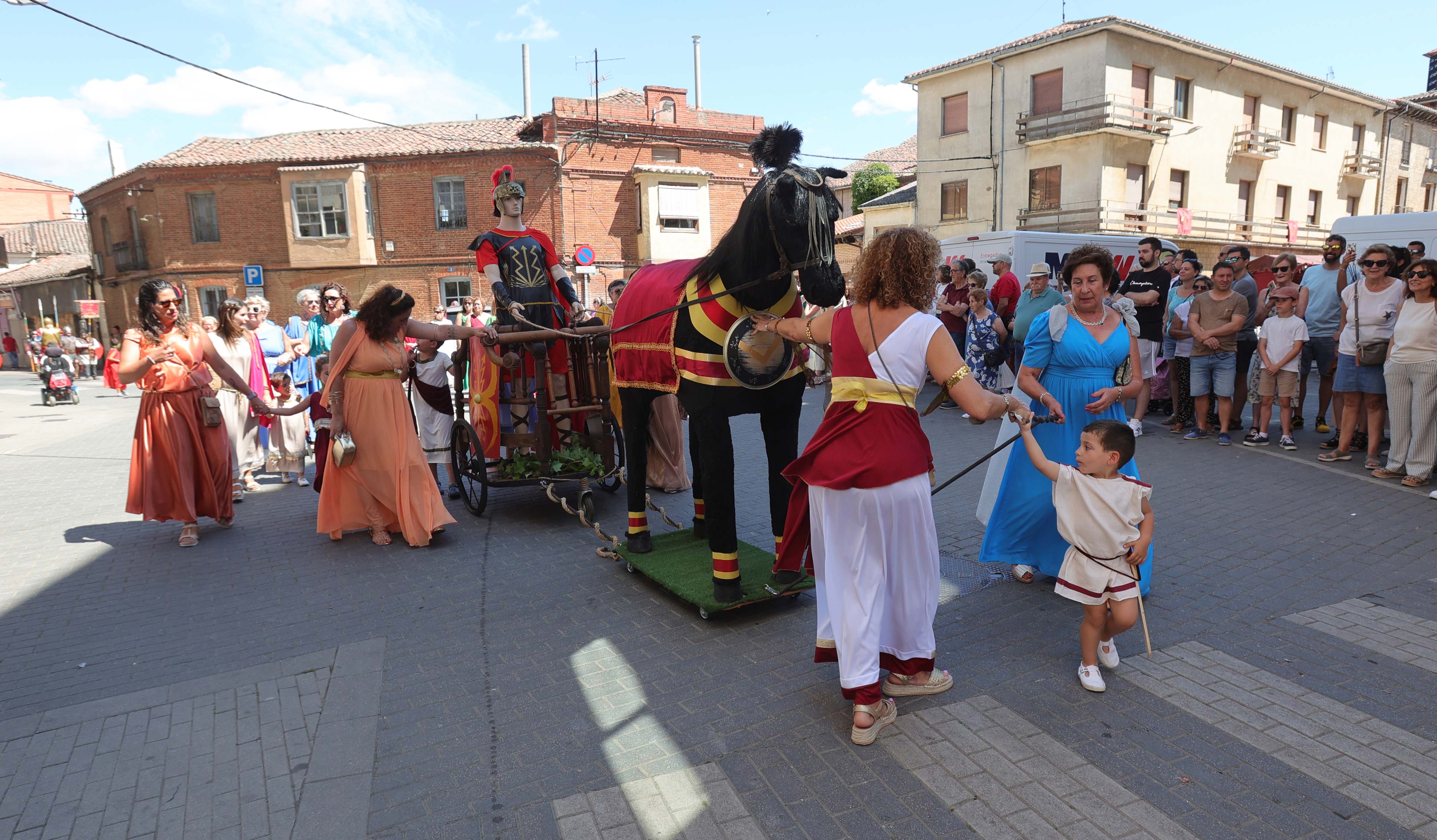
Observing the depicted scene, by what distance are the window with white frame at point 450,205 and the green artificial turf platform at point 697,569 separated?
2506cm

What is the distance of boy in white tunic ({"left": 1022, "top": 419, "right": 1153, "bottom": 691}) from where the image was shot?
3322 millimetres

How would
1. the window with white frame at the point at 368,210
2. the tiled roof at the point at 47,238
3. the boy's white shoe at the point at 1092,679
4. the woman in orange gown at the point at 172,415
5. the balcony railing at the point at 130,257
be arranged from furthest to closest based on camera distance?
the tiled roof at the point at 47,238 < the balcony railing at the point at 130,257 < the window with white frame at the point at 368,210 < the woman in orange gown at the point at 172,415 < the boy's white shoe at the point at 1092,679

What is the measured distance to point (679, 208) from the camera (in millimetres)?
29062

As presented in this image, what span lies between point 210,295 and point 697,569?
31.0 metres

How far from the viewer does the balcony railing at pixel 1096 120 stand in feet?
87.5

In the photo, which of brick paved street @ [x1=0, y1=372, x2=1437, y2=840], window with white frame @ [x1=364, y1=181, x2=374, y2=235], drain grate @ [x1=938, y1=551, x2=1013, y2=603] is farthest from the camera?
window with white frame @ [x1=364, y1=181, x2=374, y2=235]

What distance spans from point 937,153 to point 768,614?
104ft

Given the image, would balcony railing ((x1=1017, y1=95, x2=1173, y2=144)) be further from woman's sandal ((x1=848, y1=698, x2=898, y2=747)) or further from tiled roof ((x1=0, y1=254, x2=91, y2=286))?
tiled roof ((x1=0, y1=254, x2=91, y2=286))

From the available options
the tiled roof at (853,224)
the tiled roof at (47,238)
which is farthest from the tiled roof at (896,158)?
the tiled roof at (47,238)

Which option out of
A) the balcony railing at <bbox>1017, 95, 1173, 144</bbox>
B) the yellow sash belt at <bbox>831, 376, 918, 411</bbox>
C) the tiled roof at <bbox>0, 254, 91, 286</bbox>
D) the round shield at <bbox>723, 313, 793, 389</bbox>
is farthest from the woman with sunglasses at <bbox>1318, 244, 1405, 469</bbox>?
the tiled roof at <bbox>0, 254, 91, 286</bbox>

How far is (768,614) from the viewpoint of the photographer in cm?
438

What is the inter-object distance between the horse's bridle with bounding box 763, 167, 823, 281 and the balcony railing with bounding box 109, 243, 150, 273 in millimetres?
34950

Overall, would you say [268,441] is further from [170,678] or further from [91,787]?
[91,787]

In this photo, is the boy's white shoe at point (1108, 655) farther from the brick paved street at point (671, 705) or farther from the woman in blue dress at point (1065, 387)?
the woman in blue dress at point (1065, 387)
